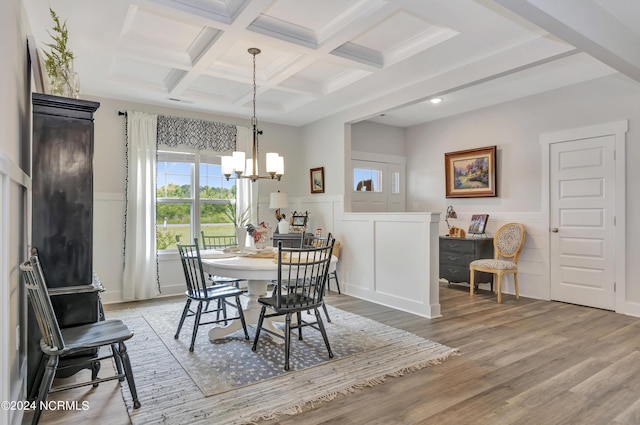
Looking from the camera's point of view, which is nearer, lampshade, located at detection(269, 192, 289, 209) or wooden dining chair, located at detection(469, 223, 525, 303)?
wooden dining chair, located at detection(469, 223, 525, 303)

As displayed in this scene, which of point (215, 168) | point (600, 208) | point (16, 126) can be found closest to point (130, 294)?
point (215, 168)

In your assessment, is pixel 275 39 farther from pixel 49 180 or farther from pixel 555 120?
pixel 555 120

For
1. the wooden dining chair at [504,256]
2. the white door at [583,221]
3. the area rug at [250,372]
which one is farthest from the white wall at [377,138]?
the area rug at [250,372]

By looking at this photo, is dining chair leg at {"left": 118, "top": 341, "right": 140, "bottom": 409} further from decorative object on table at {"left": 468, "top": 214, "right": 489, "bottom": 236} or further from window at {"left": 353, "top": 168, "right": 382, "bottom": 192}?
decorative object on table at {"left": 468, "top": 214, "right": 489, "bottom": 236}

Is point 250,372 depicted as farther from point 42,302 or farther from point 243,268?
point 42,302

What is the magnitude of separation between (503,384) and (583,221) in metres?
3.00

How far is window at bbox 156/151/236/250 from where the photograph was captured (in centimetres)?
517

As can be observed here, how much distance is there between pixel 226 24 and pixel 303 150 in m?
3.38

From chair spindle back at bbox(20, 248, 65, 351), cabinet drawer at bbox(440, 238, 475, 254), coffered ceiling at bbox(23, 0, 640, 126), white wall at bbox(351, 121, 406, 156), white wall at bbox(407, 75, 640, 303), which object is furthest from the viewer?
white wall at bbox(351, 121, 406, 156)

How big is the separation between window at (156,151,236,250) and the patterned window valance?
18cm

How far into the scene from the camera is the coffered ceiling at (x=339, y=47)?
8.93 ft

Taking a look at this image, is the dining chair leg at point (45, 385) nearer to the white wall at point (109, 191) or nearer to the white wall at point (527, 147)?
the white wall at point (109, 191)

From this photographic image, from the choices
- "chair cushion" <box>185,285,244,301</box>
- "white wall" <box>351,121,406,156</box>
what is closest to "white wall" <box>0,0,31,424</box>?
"chair cushion" <box>185,285,244,301</box>

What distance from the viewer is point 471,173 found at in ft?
18.7
